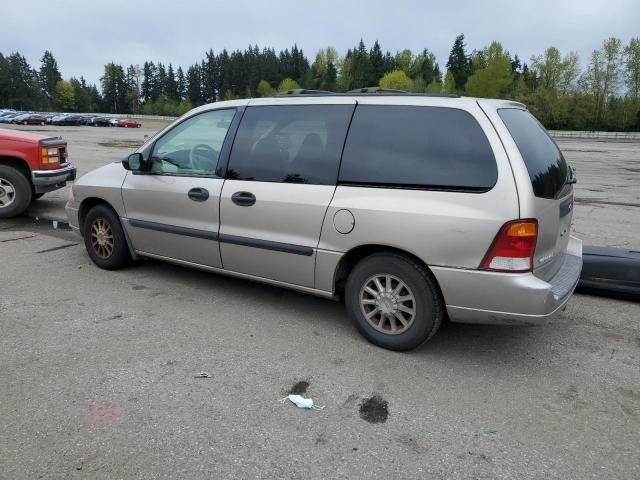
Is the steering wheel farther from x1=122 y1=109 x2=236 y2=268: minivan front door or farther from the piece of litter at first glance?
the piece of litter

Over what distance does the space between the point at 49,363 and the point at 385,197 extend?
8.26ft

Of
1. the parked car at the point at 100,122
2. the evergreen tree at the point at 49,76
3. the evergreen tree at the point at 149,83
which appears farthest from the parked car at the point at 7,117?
the evergreen tree at the point at 149,83

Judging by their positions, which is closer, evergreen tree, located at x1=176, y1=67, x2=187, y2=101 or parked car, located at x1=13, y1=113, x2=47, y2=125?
parked car, located at x1=13, y1=113, x2=47, y2=125

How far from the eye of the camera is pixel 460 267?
3.34m

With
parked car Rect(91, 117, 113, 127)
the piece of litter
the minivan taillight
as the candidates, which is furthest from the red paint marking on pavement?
parked car Rect(91, 117, 113, 127)

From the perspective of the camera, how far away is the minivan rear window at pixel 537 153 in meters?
3.38

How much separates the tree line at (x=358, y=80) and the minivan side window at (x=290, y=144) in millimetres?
69563

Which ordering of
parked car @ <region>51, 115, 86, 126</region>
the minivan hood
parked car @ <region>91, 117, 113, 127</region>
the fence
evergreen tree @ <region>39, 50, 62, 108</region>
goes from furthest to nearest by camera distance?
1. evergreen tree @ <region>39, 50, 62, 108</region>
2. parked car @ <region>91, 117, 113, 127</region>
3. parked car @ <region>51, 115, 86, 126</region>
4. the fence
5. the minivan hood

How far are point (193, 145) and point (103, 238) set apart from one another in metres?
1.49

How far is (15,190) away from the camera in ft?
25.6

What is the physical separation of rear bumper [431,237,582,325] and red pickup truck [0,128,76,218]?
677 cm

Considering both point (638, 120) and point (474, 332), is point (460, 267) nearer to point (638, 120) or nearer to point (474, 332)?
point (474, 332)

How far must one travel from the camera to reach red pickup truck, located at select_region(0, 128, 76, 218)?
7.77m

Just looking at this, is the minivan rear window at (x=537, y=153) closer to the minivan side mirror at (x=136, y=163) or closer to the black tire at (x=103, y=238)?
the minivan side mirror at (x=136, y=163)
